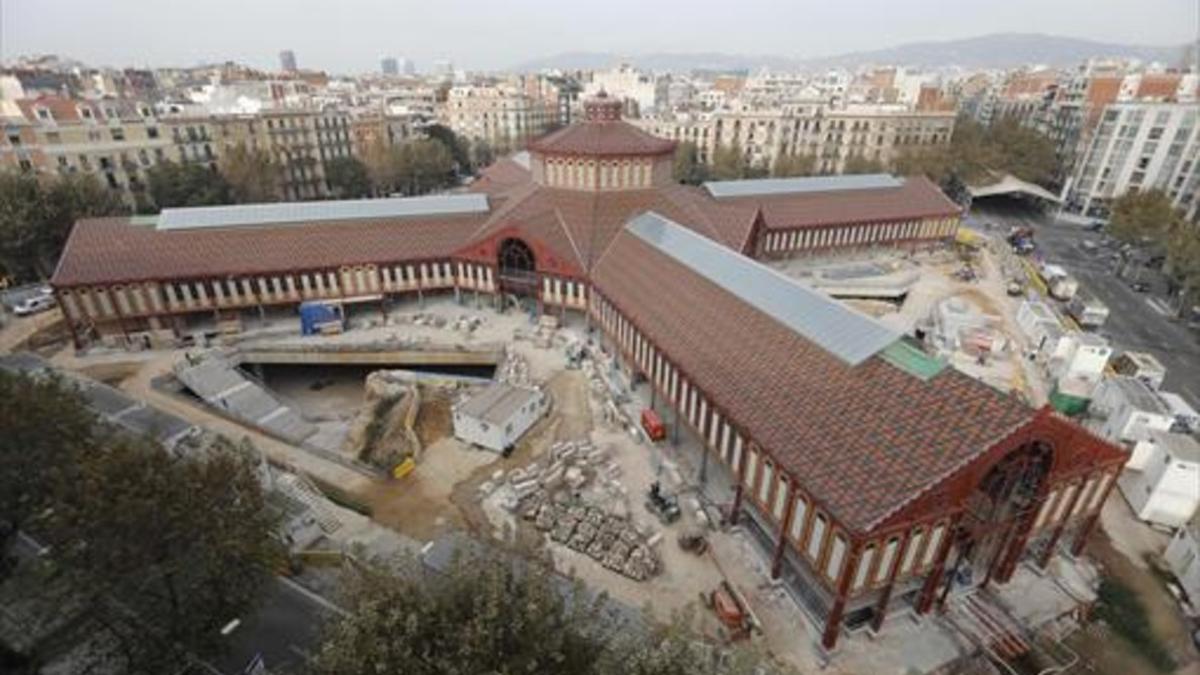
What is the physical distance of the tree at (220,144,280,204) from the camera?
84.0 m

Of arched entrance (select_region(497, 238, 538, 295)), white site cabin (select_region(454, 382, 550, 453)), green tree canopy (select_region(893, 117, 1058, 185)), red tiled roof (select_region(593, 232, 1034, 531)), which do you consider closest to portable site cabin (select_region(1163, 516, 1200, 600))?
red tiled roof (select_region(593, 232, 1034, 531))

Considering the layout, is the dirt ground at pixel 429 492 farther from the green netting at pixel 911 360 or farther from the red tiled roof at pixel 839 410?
the green netting at pixel 911 360

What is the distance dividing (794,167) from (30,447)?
110 metres

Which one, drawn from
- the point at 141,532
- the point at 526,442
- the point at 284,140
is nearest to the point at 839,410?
the point at 526,442

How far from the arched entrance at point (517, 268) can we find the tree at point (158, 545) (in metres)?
34.9

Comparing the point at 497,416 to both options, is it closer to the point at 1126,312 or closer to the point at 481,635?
the point at 481,635

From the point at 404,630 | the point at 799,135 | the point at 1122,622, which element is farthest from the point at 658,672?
the point at 799,135

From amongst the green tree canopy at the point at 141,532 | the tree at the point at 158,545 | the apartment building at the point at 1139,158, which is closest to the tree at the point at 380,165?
the green tree canopy at the point at 141,532

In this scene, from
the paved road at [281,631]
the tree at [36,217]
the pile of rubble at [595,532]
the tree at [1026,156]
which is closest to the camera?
the paved road at [281,631]

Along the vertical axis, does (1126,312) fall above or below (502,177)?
below

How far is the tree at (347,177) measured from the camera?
328 feet

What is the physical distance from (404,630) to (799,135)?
121947mm

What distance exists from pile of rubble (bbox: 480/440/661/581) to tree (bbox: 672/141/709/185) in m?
85.6

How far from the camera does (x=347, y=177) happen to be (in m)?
100
